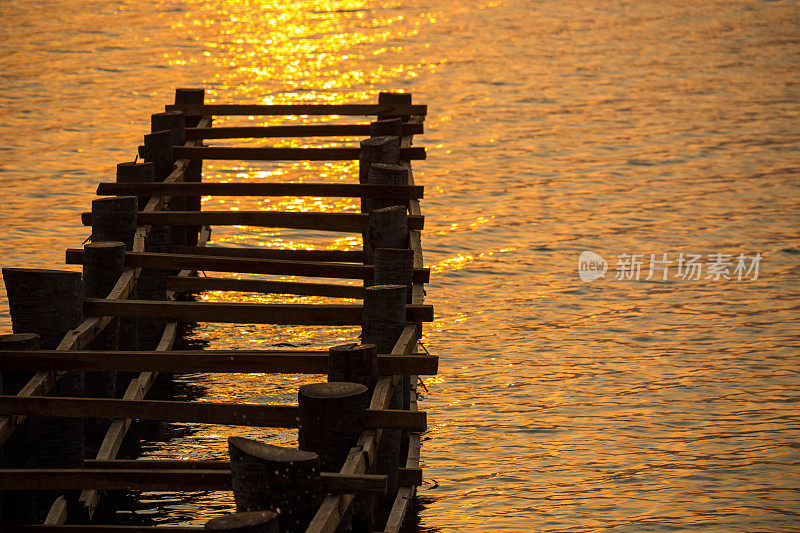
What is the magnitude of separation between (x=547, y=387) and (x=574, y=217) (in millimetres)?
7466

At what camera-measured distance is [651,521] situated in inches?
387

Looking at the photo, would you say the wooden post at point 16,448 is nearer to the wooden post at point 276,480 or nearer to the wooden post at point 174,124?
the wooden post at point 276,480

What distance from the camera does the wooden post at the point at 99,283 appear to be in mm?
9758

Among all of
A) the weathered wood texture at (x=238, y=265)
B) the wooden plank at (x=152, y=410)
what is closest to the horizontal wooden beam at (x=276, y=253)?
the weathered wood texture at (x=238, y=265)

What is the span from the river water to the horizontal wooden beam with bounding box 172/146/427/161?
6.63ft

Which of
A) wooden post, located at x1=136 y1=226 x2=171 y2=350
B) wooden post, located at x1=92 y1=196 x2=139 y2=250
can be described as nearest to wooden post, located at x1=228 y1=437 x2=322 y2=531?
wooden post, located at x1=92 y1=196 x2=139 y2=250

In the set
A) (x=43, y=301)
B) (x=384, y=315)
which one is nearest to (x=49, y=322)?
(x=43, y=301)

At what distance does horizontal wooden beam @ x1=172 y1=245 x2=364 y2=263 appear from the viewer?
12.7 m

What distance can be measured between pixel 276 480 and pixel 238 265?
4.67 m

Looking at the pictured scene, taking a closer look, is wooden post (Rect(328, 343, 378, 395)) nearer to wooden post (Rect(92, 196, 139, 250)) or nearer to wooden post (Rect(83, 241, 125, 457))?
wooden post (Rect(83, 241, 125, 457))

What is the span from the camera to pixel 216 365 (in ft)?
26.0

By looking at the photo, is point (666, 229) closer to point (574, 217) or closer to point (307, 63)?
point (574, 217)

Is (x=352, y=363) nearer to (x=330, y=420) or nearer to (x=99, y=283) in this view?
(x=330, y=420)

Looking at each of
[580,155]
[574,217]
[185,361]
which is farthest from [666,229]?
[185,361]
